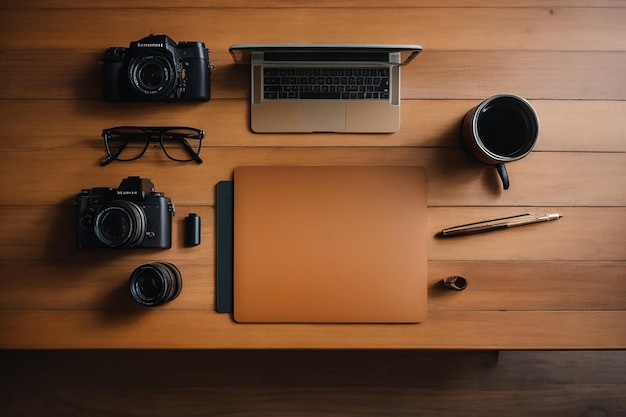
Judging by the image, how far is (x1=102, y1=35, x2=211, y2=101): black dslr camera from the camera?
99 centimetres

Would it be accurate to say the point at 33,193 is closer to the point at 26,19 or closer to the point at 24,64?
the point at 24,64

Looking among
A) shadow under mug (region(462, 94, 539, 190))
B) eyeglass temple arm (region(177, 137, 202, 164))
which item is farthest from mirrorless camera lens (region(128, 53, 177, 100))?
shadow under mug (region(462, 94, 539, 190))

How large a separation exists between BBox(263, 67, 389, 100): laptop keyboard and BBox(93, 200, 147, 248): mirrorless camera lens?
1.35 feet

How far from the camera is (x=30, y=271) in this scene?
1.05 m

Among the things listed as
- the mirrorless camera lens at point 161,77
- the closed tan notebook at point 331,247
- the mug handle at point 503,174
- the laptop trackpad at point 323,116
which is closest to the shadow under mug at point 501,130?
the mug handle at point 503,174

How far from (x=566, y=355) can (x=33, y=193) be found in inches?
57.6

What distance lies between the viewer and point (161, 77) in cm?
100

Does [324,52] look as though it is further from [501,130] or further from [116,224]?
[116,224]

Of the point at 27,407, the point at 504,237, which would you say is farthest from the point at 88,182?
the point at 504,237

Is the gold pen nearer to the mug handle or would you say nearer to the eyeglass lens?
the mug handle

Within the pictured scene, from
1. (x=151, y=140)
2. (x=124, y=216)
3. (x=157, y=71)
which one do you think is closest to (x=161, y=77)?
(x=157, y=71)

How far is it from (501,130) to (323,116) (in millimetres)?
410

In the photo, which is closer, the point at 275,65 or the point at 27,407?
the point at 275,65

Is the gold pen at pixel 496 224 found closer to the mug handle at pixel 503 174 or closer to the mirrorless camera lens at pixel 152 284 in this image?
the mug handle at pixel 503 174
